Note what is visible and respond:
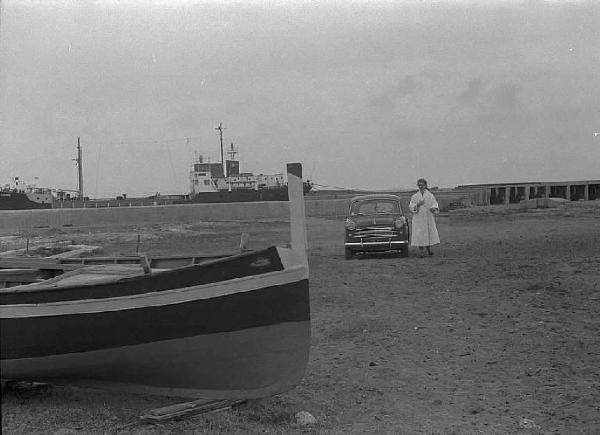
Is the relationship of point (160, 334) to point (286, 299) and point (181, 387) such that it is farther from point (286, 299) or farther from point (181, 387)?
point (286, 299)

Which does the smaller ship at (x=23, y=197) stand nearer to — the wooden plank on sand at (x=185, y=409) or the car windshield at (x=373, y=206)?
the car windshield at (x=373, y=206)

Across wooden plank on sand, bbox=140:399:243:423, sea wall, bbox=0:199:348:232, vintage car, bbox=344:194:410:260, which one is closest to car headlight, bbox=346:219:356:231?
vintage car, bbox=344:194:410:260

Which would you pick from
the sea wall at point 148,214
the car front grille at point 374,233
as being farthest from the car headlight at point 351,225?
the sea wall at point 148,214

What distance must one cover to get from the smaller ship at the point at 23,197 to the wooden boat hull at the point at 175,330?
1538 inches

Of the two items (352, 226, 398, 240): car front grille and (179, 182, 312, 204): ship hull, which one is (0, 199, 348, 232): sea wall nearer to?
→ (179, 182, 312, 204): ship hull

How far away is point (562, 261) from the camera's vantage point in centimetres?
1179

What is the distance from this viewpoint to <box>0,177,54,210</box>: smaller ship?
41872mm

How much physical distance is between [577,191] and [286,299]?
55560 millimetres

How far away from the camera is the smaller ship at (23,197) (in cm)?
4187

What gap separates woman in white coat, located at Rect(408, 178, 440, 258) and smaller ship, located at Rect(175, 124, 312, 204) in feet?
94.8

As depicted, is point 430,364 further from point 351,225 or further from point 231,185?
point 231,185

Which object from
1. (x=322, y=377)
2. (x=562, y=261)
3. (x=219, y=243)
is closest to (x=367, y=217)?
(x=562, y=261)

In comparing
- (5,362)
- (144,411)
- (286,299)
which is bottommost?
(144,411)

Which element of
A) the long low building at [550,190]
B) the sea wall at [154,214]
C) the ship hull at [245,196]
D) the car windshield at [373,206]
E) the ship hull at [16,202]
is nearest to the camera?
the car windshield at [373,206]
